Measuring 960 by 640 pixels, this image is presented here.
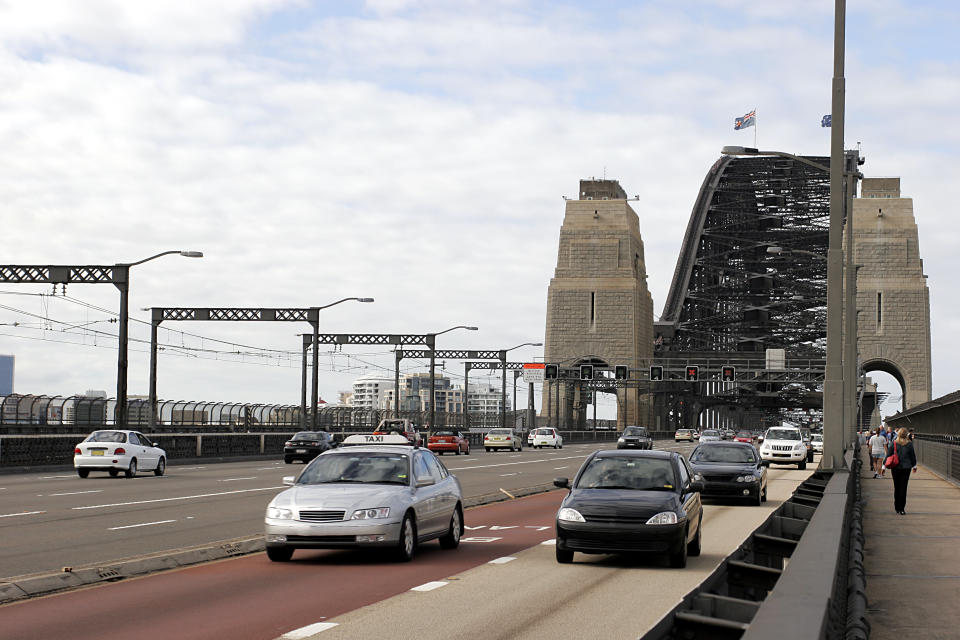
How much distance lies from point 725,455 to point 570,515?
14.2m

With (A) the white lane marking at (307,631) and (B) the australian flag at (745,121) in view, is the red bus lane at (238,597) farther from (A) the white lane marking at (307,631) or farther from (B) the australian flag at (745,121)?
(B) the australian flag at (745,121)

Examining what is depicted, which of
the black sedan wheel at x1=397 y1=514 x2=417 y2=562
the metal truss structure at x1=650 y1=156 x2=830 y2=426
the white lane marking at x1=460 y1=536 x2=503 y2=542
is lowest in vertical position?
the white lane marking at x1=460 y1=536 x2=503 y2=542

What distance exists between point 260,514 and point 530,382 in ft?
317

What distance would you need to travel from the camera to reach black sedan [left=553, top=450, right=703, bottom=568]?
14.2 meters

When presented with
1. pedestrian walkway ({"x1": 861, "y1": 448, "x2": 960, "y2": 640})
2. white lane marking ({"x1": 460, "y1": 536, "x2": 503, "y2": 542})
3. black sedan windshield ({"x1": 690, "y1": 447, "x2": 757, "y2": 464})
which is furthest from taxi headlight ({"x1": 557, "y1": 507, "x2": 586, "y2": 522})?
black sedan windshield ({"x1": 690, "y1": 447, "x2": 757, "y2": 464})

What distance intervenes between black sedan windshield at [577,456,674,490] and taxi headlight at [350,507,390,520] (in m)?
2.63

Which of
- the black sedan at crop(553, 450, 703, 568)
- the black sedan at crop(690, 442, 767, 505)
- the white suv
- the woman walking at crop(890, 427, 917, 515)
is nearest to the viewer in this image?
the black sedan at crop(553, 450, 703, 568)

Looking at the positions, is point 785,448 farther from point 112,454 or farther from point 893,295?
point 893,295

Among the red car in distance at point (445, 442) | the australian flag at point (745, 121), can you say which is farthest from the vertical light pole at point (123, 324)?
the australian flag at point (745, 121)

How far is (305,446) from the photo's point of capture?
52156mm

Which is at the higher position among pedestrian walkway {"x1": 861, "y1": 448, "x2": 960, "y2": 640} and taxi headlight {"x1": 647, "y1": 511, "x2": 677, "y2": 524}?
taxi headlight {"x1": 647, "y1": 511, "x2": 677, "y2": 524}

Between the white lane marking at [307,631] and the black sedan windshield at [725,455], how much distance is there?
18.6 meters

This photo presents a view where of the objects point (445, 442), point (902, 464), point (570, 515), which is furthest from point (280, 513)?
point (445, 442)

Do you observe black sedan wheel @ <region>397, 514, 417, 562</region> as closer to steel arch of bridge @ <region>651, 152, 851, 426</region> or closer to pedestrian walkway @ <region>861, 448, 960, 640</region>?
pedestrian walkway @ <region>861, 448, 960, 640</region>
